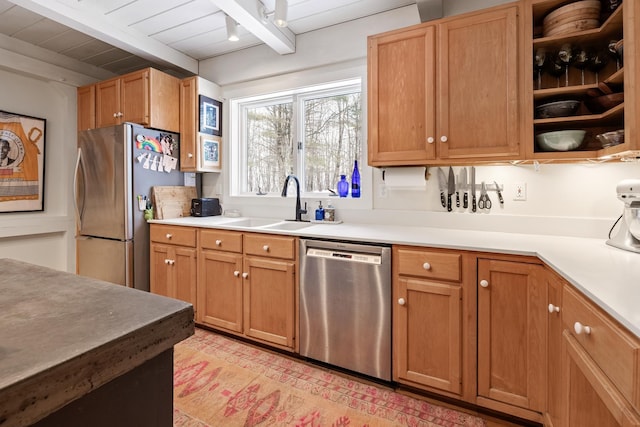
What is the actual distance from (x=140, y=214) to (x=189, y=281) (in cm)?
79

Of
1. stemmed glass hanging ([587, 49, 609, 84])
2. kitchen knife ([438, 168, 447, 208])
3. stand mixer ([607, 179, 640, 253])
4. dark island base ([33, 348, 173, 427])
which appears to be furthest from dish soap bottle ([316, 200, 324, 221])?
dark island base ([33, 348, 173, 427])

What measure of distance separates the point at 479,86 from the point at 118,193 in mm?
2924

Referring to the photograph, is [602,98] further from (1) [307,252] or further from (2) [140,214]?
(2) [140,214]

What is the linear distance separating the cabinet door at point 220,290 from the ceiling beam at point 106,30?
76.0 inches

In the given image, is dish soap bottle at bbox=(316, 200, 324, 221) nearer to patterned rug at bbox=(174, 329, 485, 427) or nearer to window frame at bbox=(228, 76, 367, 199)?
window frame at bbox=(228, 76, 367, 199)

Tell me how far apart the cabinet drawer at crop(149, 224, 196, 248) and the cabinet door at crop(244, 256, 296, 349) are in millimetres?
607

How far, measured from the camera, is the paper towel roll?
2.26 meters

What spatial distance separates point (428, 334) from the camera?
5.76 feet

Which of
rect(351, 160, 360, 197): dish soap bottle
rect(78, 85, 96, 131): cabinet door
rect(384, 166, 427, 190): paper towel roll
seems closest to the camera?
rect(384, 166, 427, 190): paper towel roll

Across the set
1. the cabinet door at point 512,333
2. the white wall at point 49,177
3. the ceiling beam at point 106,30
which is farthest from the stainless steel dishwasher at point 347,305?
the white wall at point 49,177

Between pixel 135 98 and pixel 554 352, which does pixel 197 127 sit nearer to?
pixel 135 98

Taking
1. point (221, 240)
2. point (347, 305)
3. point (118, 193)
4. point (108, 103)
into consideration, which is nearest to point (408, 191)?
point (347, 305)

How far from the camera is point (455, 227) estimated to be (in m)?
2.23

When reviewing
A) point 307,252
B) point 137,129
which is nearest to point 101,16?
point 137,129
